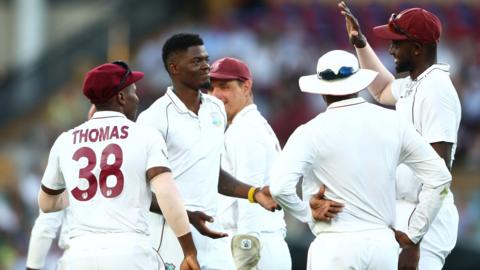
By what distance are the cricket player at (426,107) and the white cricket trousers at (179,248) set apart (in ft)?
4.51

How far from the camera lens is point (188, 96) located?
33.0 feet

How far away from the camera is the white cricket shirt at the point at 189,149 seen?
984 centimetres

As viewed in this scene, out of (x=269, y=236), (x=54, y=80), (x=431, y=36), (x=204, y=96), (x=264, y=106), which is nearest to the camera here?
(x=431, y=36)

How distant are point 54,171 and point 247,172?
7.11ft

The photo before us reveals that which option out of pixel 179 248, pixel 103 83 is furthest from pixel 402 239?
pixel 103 83

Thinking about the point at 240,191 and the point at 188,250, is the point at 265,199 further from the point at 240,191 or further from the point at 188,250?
the point at 188,250

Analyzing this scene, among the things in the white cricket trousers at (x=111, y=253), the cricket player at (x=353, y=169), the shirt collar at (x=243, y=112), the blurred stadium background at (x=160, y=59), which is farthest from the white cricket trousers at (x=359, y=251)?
the blurred stadium background at (x=160, y=59)

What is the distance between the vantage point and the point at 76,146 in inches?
351

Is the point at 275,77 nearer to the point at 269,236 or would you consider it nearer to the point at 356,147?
the point at 269,236

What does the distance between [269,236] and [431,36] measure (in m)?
2.33

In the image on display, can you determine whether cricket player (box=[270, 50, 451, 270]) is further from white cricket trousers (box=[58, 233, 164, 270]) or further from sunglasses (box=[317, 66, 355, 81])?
white cricket trousers (box=[58, 233, 164, 270])

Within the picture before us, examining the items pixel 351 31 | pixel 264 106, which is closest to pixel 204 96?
pixel 351 31

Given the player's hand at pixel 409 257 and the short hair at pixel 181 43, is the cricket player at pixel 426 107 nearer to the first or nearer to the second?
the player's hand at pixel 409 257

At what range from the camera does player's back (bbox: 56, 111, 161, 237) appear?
28.8ft
